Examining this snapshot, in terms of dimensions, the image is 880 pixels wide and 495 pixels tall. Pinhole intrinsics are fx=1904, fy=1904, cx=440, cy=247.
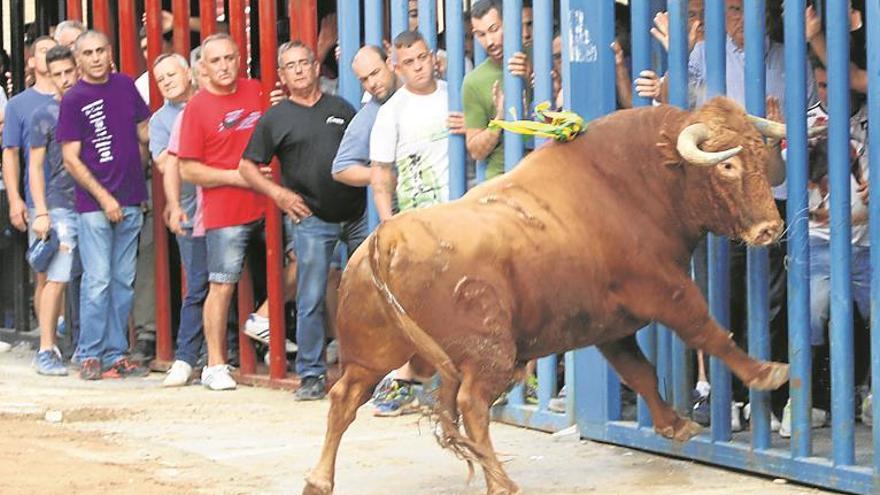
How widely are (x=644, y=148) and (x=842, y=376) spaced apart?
3.86ft

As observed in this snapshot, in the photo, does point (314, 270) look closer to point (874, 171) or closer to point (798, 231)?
point (798, 231)

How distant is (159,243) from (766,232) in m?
5.72

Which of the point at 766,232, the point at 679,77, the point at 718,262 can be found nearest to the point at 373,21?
the point at 679,77

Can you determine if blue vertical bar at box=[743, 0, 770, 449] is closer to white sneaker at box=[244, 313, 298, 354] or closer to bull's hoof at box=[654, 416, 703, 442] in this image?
bull's hoof at box=[654, 416, 703, 442]

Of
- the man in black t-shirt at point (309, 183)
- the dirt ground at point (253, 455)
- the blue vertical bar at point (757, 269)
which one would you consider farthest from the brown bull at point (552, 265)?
the man in black t-shirt at point (309, 183)

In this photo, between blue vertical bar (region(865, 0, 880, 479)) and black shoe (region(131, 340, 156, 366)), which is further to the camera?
black shoe (region(131, 340, 156, 366))

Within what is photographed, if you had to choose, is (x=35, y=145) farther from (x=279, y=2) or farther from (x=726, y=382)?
(x=726, y=382)

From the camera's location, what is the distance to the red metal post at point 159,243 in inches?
474

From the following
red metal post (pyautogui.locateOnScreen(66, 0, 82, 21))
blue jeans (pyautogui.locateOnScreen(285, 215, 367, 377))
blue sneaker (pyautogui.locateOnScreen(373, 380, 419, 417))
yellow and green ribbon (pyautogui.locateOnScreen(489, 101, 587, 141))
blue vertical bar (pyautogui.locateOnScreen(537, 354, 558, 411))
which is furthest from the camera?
red metal post (pyautogui.locateOnScreen(66, 0, 82, 21))

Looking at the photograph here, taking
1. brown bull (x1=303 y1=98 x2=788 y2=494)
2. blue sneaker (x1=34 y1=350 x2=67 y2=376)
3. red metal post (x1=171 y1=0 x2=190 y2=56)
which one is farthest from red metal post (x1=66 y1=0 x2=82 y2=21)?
brown bull (x1=303 y1=98 x2=788 y2=494)

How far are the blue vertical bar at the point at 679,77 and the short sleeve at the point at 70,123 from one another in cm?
465

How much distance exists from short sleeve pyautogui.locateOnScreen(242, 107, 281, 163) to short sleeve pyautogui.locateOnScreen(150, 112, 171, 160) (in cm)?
131

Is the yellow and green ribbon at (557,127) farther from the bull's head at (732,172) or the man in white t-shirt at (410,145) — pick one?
the man in white t-shirt at (410,145)

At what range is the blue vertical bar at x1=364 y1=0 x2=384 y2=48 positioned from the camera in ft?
Answer: 33.7
